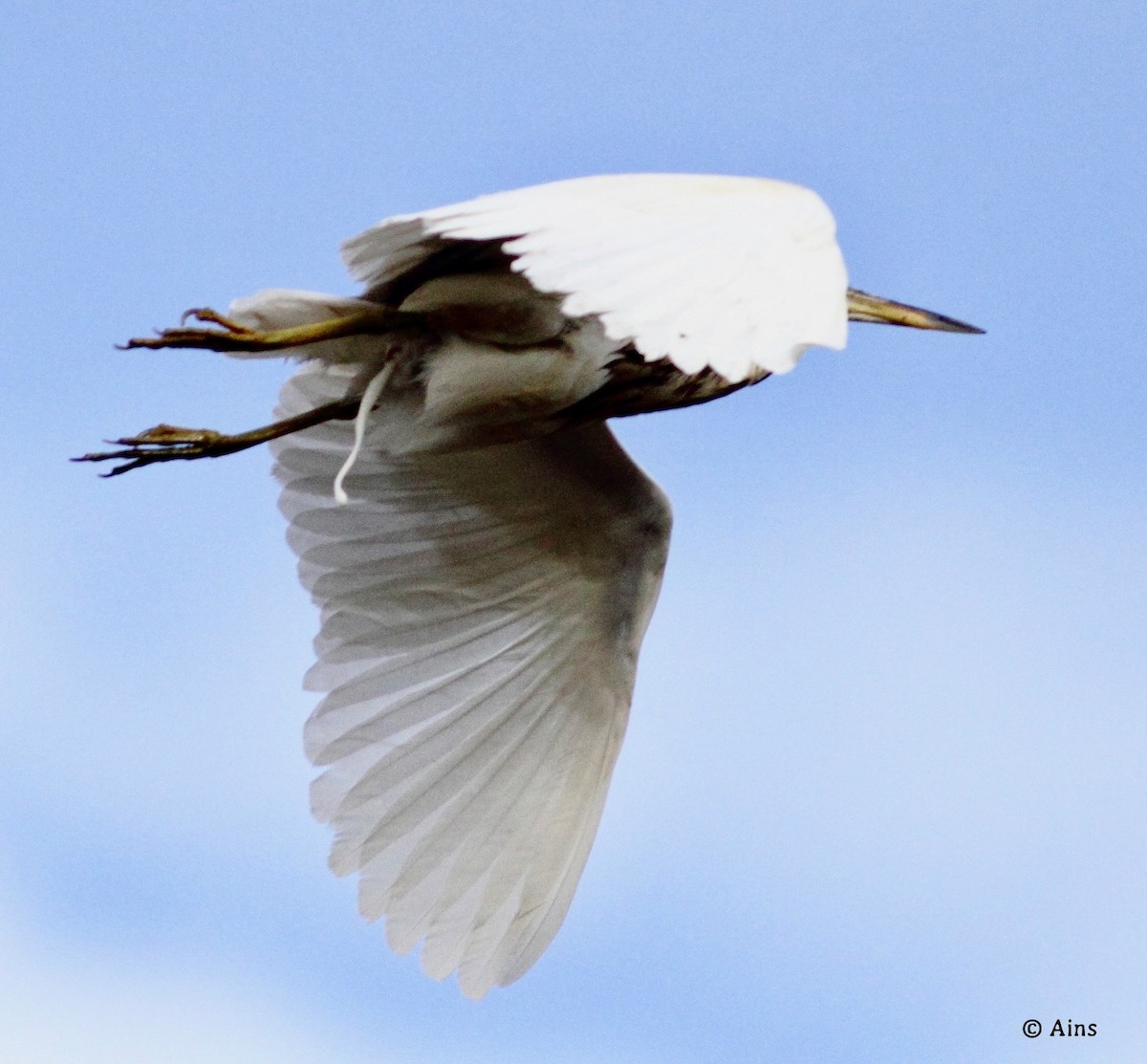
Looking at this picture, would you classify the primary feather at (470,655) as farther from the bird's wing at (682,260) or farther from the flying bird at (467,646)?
→ the bird's wing at (682,260)

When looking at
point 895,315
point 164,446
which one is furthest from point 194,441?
point 895,315

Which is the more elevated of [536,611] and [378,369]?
[378,369]

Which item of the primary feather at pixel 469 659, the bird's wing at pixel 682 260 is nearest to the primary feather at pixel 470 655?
the primary feather at pixel 469 659

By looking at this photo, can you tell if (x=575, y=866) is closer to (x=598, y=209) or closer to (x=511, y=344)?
(x=511, y=344)

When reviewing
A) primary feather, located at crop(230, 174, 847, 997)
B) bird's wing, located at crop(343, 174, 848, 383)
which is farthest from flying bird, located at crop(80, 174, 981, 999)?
bird's wing, located at crop(343, 174, 848, 383)

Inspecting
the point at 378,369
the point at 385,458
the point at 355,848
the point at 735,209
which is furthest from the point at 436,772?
the point at 735,209

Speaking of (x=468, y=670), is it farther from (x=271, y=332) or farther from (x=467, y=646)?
(x=271, y=332)
